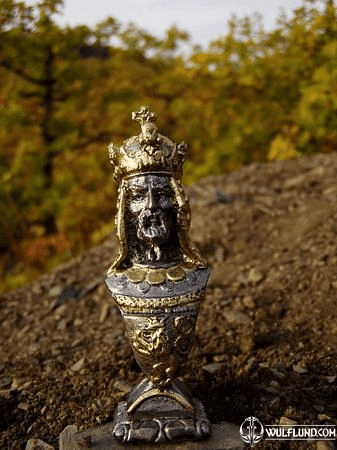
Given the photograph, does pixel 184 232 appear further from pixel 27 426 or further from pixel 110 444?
pixel 27 426

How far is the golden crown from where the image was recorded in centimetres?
208

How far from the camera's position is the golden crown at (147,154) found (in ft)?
6.83

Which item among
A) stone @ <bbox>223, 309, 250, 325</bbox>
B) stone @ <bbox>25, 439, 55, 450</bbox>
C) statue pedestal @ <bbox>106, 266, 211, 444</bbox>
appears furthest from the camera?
stone @ <bbox>223, 309, 250, 325</bbox>

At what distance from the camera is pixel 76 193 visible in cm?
799

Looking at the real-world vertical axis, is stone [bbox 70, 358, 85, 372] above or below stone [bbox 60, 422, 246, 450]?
below

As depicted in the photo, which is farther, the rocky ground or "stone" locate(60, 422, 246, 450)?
the rocky ground

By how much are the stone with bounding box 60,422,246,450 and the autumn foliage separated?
4.41 meters

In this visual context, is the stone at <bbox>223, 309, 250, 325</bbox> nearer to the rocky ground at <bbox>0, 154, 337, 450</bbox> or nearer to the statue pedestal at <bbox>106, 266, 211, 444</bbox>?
the rocky ground at <bbox>0, 154, 337, 450</bbox>

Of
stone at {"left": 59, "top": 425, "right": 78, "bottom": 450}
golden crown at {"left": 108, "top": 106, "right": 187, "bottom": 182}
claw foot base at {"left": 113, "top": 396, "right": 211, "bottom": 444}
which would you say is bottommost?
stone at {"left": 59, "top": 425, "right": 78, "bottom": 450}

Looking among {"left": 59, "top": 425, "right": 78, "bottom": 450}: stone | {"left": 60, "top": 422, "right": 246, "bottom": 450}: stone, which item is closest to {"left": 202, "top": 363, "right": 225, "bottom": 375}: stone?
{"left": 60, "top": 422, "right": 246, "bottom": 450}: stone

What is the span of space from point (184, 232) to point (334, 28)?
5.97 meters

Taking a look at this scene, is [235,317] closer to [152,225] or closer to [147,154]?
[152,225]

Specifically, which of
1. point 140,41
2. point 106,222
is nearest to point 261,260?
point 106,222

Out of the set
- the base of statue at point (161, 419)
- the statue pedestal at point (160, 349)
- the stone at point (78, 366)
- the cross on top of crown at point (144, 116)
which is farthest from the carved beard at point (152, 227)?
the stone at point (78, 366)
